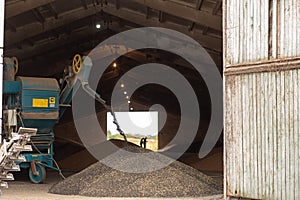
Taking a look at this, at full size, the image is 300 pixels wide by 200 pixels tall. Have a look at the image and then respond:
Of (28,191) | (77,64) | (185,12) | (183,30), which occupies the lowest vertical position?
(28,191)

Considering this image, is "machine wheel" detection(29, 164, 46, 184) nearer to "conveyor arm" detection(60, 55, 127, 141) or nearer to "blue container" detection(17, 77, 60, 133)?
"blue container" detection(17, 77, 60, 133)

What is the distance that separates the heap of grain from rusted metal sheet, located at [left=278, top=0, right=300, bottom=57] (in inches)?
123

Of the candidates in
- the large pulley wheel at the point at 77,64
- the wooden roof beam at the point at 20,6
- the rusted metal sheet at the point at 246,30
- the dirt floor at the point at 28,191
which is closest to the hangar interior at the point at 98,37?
the wooden roof beam at the point at 20,6


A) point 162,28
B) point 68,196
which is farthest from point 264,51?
point 162,28

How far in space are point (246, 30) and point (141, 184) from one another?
10.9ft

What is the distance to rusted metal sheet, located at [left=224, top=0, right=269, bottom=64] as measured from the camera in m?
6.38

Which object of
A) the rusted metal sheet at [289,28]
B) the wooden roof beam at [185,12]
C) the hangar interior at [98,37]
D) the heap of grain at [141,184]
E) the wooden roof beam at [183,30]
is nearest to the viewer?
the rusted metal sheet at [289,28]

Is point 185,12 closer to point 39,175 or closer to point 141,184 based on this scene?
point 141,184

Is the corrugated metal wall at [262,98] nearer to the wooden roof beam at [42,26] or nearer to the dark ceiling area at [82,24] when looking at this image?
the dark ceiling area at [82,24]

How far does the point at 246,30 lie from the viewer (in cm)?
657

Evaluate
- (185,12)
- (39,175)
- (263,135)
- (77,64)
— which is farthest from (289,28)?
(39,175)

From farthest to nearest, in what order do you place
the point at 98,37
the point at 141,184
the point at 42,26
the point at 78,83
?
1. the point at 98,37
2. the point at 42,26
3. the point at 78,83
4. the point at 141,184

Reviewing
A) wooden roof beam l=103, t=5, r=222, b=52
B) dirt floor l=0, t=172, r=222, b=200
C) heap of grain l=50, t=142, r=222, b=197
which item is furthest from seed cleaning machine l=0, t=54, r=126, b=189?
wooden roof beam l=103, t=5, r=222, b=52

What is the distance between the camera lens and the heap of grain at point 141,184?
26.9ft
